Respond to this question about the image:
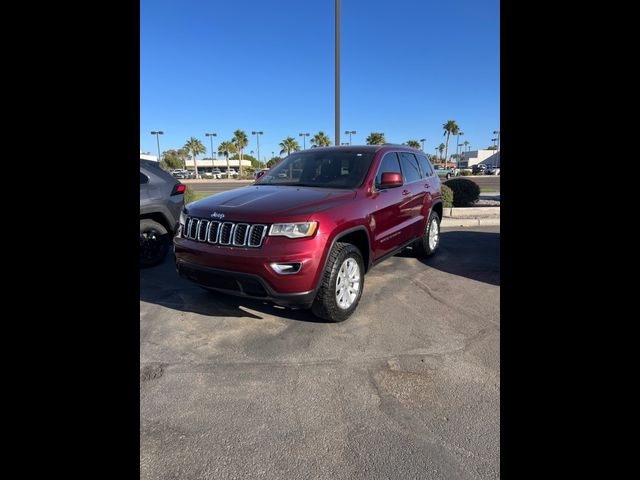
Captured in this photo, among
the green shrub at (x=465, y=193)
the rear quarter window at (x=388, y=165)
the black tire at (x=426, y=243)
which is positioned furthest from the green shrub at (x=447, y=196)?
the rear quarter window at (x=388, y=165)

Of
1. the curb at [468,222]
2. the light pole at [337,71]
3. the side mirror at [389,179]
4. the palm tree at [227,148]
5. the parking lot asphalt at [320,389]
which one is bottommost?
the parking lot asphalt at [320,389]

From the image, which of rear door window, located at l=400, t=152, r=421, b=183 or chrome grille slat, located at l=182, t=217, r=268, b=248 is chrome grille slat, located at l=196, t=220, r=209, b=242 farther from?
rear door window, located at l=400, t=152, r=421, b=183

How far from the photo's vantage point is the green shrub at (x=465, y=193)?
1139 cm

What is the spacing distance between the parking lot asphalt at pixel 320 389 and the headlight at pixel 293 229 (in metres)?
0.95

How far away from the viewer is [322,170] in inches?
182

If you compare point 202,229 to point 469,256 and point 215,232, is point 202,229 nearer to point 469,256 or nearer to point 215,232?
point 215,232

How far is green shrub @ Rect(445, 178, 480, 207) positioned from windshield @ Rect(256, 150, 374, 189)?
25.2ft

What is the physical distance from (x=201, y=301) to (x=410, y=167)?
10.9 ft

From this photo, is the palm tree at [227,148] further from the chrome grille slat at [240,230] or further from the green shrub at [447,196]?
the chrome grille slat at [240,230]

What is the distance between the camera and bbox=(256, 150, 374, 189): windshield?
4.32 metres

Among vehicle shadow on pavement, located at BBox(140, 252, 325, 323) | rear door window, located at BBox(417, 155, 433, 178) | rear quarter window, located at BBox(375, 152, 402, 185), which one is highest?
rear door window, located at BBox(417, 155, 433, 178)

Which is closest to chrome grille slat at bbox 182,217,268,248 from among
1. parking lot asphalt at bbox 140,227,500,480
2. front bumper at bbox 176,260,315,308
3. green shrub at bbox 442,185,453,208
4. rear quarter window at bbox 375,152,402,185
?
front bumper at bbox 176,260,315,308
